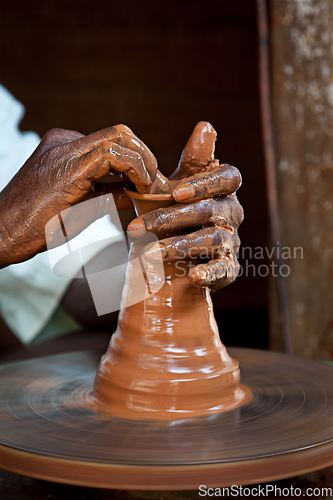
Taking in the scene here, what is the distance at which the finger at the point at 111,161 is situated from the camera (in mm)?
792

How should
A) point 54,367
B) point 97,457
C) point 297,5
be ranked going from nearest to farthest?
point 97,457
point 54,367
point 297,5

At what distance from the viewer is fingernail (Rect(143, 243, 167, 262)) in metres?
0.80

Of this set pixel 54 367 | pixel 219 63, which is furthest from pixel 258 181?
pixel 54 367

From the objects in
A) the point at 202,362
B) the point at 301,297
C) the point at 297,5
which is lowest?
the point at 301,297

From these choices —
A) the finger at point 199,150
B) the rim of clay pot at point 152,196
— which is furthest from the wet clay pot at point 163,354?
the finger at point 199,150

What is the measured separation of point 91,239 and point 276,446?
524 mm

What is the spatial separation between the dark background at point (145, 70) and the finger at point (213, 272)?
2273 mm

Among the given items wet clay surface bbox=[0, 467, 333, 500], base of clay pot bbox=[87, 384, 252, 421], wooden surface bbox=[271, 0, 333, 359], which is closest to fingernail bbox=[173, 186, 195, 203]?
base of clay pot bbox=[87, 384, 252, 421]

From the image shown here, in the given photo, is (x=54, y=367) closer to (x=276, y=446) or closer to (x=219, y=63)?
(x=276, y=446)

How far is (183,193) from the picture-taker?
81 cm

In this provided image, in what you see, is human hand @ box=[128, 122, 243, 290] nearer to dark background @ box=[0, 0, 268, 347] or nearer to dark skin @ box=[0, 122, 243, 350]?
dark skin @ box=[0, 122, 243, 350]

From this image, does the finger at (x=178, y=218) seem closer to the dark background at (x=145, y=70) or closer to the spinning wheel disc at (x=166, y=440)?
the spinning wheel disc at (x=166, y=440)

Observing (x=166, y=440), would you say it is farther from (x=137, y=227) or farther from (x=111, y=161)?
(x=111, y=161)

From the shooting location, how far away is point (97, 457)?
67 centimetres
